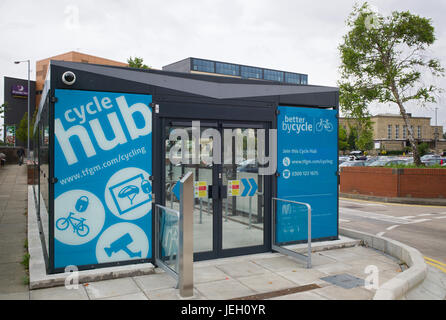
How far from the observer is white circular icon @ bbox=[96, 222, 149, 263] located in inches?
222

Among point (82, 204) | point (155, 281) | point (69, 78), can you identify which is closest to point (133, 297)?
point (155, 281)

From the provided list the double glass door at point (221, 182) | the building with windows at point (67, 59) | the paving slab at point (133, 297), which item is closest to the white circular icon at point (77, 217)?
the double glass door at point (221, 182)

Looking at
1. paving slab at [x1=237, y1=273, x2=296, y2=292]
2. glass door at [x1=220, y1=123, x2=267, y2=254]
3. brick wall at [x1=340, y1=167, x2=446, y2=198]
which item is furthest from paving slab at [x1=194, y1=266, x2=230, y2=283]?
brick wall at [x1=340, y1=167, x2=446, y2=198]

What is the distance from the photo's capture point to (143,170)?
19.6 feet

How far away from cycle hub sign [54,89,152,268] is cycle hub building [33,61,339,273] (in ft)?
0.05

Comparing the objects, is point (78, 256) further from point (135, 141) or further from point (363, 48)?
point (363, 48)

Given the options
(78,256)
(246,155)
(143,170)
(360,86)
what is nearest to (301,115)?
(246,155)

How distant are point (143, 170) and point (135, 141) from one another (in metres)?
0.47

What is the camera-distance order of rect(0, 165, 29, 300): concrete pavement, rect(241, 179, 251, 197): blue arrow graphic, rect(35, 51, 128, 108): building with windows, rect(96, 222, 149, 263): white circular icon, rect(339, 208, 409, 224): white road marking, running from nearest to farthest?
1. rect(0, 165, 29, 300): concrete pavement
2. rect(96, 222, 149, 263): white circular icon
3. rect(241, 179, 251, 197): blue arrow graphic
4. rect(339, 208, 409, 224): white road marking
5. rect(35, 51, 128, 108): building with windows

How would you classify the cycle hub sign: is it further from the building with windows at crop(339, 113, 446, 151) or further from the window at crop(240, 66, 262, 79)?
the building with windows at crop(339, 113, 446, 151)

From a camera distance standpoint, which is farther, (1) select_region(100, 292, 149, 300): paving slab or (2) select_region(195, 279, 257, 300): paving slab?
(2) select_region(195, 279, 257, 300): paving slab

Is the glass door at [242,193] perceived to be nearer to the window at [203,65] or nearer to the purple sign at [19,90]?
the purple sign at [19,90]

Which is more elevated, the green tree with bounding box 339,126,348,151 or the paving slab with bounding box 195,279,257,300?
the green tree with bounding box 339,126,348,151

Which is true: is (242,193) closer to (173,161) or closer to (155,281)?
(173,161)
